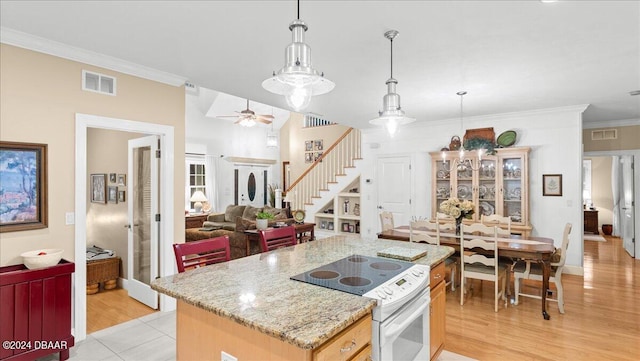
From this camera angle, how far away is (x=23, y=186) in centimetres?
272

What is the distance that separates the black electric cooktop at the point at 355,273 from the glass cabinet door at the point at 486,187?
163 inches

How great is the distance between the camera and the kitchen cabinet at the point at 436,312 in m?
2.30

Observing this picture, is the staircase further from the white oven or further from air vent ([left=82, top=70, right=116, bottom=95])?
the white oven

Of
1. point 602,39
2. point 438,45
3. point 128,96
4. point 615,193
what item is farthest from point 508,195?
point 128,96

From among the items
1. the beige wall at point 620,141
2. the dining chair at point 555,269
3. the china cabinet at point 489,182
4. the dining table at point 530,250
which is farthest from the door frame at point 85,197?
the beige wall at point 620,141

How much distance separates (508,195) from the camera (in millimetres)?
5629

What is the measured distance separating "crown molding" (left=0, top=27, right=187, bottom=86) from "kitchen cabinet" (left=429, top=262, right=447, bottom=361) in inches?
129

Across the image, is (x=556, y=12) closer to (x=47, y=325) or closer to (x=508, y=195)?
(x=508, y=195)

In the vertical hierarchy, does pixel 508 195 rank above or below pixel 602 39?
below

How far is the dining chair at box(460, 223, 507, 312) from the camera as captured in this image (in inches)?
144

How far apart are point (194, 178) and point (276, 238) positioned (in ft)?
21.1

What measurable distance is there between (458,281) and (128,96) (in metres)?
4.67

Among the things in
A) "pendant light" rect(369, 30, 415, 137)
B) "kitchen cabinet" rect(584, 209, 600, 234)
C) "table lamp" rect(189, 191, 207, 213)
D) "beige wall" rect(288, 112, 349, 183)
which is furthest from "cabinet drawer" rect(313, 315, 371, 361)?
"kitchen cabinet" rect(584, 209, 600, 234)

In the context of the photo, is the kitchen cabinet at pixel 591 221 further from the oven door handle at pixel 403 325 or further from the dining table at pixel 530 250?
the oven door handle at pixel 403 325
